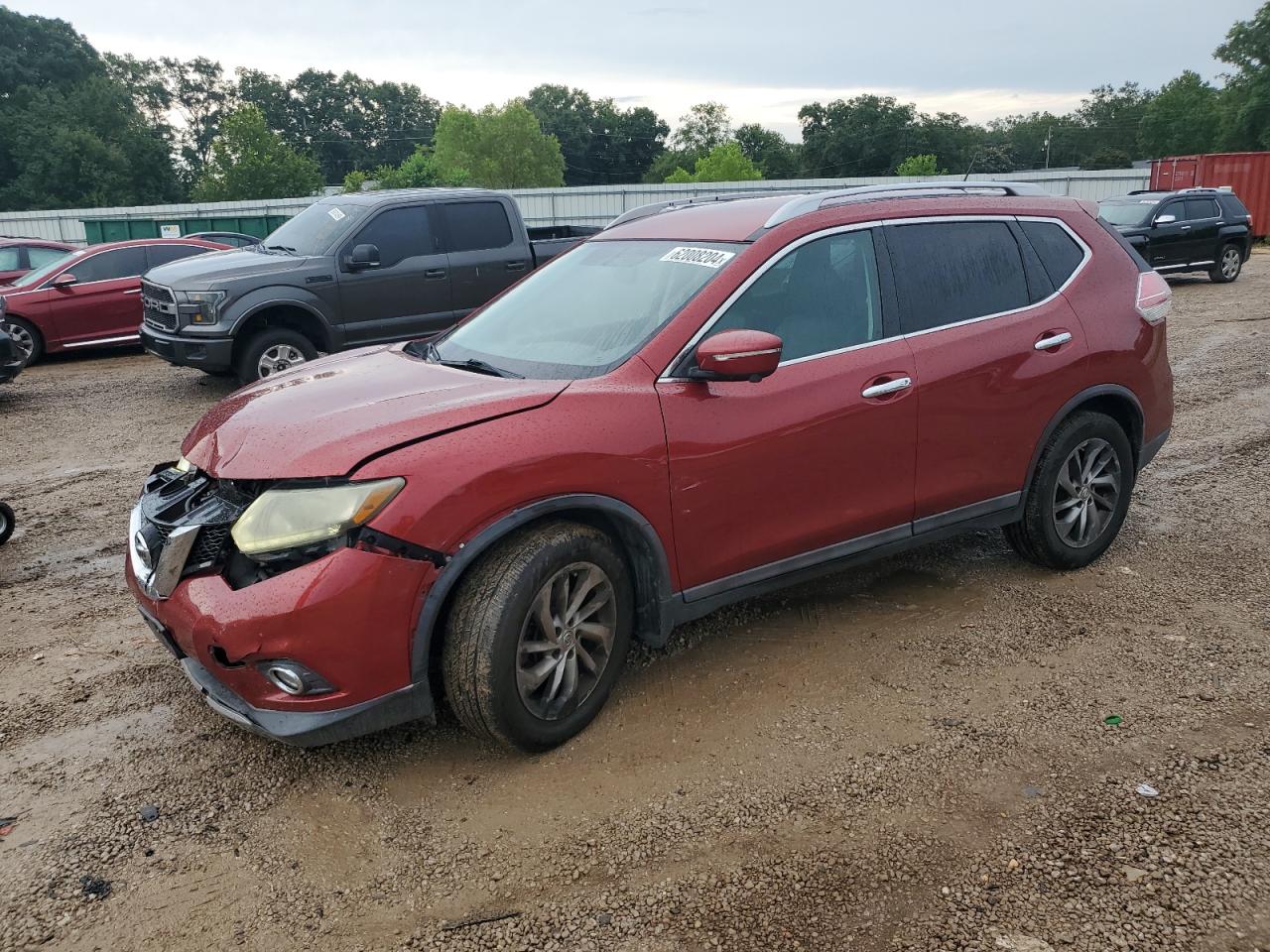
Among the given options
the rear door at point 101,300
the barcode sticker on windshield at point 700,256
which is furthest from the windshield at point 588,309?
the rear door at point 101,300

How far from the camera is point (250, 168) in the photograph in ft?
180

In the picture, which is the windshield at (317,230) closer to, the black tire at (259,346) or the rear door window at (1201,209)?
the black tire at (259,346)

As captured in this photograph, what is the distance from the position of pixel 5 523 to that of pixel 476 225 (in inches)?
232

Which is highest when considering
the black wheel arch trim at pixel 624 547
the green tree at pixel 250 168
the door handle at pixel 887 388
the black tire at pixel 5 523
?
the green tree at pixel 250 168

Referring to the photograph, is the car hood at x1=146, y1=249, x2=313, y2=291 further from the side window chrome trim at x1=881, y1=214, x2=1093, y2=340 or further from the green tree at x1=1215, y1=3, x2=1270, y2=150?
the green tree at x1=1215, y1=3, x2=1270, y2=150

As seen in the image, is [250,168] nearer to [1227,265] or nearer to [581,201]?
[581,201]

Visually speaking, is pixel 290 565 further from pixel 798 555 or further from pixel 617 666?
pixel 798 555

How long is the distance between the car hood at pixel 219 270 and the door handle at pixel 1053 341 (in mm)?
7261

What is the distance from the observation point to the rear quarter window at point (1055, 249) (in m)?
4.48

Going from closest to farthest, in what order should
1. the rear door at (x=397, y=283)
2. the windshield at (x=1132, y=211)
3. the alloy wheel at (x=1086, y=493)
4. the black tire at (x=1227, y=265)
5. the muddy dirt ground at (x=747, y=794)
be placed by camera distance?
the muddy dirt ground at (x=747, y=794), the alloy wheel at (x=1086, y=493), the rear door at (x=397, y=283), the windshield at (x=1132, y=211), the black tire at (x=1227, y=265)

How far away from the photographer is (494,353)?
12.7ft

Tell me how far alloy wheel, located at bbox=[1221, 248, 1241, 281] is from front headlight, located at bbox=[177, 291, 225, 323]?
56.6ft

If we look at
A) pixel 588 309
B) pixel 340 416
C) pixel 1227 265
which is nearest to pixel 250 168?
pixel 1227 265

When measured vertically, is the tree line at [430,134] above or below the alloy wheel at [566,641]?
above
